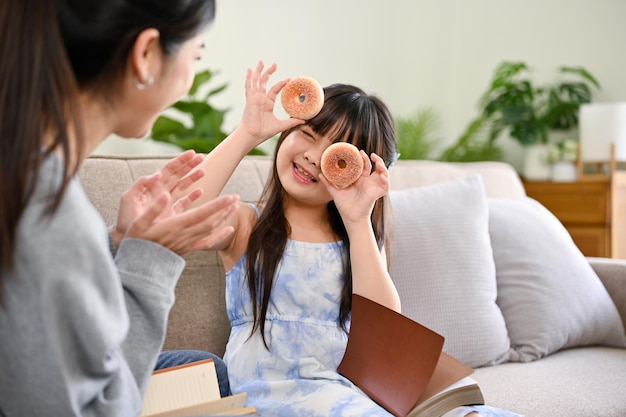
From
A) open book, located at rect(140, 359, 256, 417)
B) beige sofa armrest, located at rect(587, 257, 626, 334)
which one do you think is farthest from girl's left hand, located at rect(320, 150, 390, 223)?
beige sofa armrest, located at rect(587, 257, 626, 334)

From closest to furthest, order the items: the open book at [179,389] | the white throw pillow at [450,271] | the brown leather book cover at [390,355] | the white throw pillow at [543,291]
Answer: the open book at [179,389], the brown leather book cover at [390,355], the white throw pillow at [450,271], the white throw pillow at [543,291]

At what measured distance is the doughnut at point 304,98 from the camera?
1534 millimetres

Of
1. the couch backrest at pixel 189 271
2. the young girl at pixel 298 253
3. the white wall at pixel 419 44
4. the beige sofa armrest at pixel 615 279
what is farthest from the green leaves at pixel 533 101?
the young girl at pixel 298 253

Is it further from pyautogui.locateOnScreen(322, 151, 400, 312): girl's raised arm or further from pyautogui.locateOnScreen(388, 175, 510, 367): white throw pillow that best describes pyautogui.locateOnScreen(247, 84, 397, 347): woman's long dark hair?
pyautogui.locateOnScreen(388, 175, 510, 367): white throw pillow

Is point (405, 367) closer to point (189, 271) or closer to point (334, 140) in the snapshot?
point (334, 140)

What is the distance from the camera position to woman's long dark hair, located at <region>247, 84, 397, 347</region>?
1.55m

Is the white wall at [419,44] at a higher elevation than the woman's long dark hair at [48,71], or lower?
higher

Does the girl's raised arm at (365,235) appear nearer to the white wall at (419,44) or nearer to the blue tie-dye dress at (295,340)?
the blue tie-dye dress at (295,340)

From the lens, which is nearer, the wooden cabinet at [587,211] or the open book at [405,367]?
the open book at [405,367]

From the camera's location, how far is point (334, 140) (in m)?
1.58

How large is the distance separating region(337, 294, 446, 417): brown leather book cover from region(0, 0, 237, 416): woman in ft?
1.57

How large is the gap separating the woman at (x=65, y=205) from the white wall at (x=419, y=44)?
319 centimetres

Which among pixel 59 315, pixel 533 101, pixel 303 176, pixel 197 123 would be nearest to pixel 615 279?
pixel 303 176

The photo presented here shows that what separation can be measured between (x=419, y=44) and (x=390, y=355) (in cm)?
381
